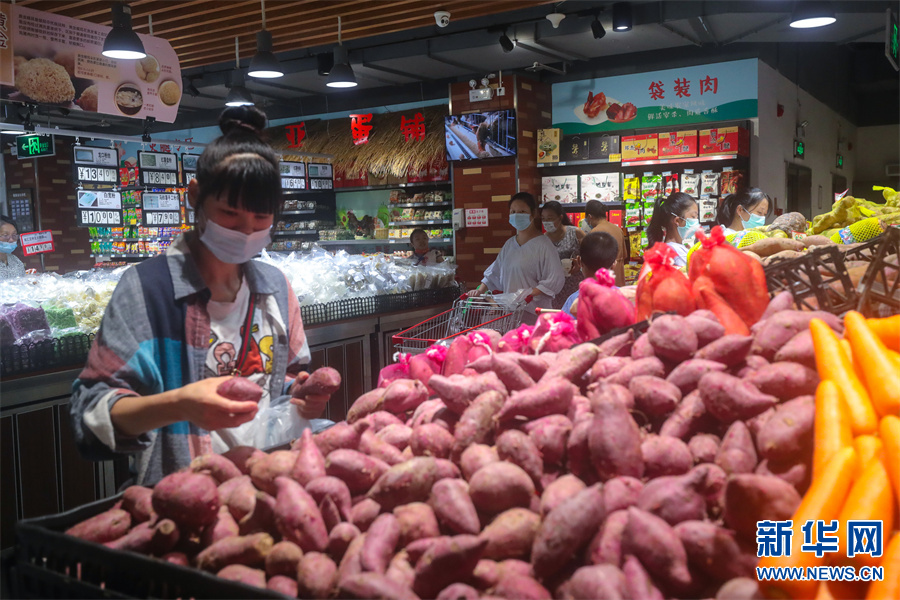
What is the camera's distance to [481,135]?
8.50 metres

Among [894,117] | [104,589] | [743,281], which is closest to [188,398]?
[104,589]

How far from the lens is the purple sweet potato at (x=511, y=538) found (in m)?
0.93

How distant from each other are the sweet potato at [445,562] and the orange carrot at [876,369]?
2.08ft

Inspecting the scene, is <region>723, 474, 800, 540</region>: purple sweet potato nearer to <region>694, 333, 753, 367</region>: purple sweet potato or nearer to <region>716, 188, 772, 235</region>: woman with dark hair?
<region>694, 333, 753, 367</region>: purple sweet potato

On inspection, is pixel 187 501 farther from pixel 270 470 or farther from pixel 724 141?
pixel 724 141

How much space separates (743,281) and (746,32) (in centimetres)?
632

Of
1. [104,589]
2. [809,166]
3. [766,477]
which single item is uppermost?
[809,166]

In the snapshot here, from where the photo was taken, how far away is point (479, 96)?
8484 mm

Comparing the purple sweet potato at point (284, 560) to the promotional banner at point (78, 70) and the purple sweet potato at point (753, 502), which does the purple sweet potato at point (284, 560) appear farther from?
the promotional banner at point (78, 70)

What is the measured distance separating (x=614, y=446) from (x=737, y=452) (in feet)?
0.57

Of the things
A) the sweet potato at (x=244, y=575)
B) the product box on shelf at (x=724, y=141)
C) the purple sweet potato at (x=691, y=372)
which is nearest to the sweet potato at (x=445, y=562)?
the sweet potato at (x=244, y=575)

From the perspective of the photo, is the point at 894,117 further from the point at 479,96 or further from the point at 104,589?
the point at 104,589

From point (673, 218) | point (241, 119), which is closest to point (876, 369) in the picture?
point (241, 119)

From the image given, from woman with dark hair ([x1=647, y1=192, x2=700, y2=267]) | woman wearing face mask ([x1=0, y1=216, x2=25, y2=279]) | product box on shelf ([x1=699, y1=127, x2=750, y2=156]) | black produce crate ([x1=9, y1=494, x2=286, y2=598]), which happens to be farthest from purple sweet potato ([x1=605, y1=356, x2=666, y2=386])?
woman wearing face mask ([x1=0, y1=216, x2=25, y2=279])
